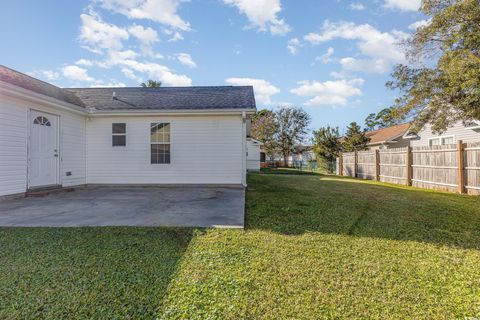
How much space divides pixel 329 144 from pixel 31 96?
69.9ft

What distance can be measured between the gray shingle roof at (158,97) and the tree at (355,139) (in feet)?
46.3

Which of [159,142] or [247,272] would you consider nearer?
[247,272]

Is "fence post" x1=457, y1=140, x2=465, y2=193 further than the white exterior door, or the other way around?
"fence post" x1=457, y1=140, x2=465, y2=193

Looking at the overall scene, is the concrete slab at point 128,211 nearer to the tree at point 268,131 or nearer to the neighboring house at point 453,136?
the neighboring house at point 453,136

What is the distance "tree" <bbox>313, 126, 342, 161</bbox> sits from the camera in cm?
2256

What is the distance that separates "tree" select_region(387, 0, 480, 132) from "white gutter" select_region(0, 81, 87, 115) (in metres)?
10.8

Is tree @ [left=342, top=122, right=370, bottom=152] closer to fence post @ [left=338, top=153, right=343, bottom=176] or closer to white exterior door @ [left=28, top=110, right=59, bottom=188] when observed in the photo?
fence post @ [left=338, top=153, right=343, bottom=176]

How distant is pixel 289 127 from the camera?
107 ft

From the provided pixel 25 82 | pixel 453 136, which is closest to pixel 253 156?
pixel 453 136

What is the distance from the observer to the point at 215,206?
571 centimetres

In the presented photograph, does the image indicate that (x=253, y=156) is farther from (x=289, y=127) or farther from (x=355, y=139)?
(x=289, y=127)

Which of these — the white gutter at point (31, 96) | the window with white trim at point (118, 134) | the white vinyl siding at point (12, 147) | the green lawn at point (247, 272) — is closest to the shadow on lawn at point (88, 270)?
the green lawn at point (247, 272)

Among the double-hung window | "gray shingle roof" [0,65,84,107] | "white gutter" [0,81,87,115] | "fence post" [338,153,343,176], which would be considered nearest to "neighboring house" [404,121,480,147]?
"fence post" [338,153,343,176]

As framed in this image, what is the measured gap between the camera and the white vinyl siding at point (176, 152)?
29.0ft
